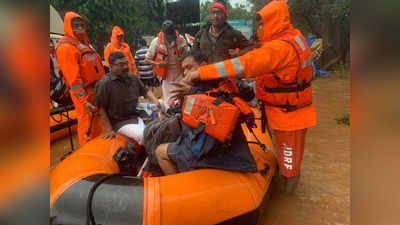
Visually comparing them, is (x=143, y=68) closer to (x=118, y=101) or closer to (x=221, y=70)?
(x=118, y=101)

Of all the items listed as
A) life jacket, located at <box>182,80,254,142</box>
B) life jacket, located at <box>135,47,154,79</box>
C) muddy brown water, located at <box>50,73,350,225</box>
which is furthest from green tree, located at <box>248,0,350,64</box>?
life jacket, located at <box>182,80,254,142</box>

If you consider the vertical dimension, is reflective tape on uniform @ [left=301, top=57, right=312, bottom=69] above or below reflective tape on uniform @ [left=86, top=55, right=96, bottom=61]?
below

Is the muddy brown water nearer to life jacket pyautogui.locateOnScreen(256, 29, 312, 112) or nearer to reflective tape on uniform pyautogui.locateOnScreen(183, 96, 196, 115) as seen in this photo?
life jacket pyautogui.locateOnScreen(256, 29, 312, 112)

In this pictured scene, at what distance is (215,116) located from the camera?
5.71 ft

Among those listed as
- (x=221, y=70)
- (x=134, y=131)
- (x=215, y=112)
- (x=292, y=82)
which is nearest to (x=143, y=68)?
(x=134, y=131)

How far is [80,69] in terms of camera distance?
336 cm

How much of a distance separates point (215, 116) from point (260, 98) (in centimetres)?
99

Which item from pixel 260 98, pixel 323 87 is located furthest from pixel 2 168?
pixel 323 87

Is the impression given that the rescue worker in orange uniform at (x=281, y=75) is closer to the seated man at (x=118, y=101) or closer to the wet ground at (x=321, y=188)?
the wet ground at (x=321, y=188)

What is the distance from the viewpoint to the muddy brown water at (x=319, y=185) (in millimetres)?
2625

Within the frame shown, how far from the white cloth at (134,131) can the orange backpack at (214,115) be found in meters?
1.19

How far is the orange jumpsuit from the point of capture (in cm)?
200

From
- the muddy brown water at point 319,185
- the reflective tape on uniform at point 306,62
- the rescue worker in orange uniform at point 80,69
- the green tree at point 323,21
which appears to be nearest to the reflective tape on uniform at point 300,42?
the reflective tape on uniform at point 306,62

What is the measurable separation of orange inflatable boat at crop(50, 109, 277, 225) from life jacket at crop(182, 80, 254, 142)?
1.24 feet
